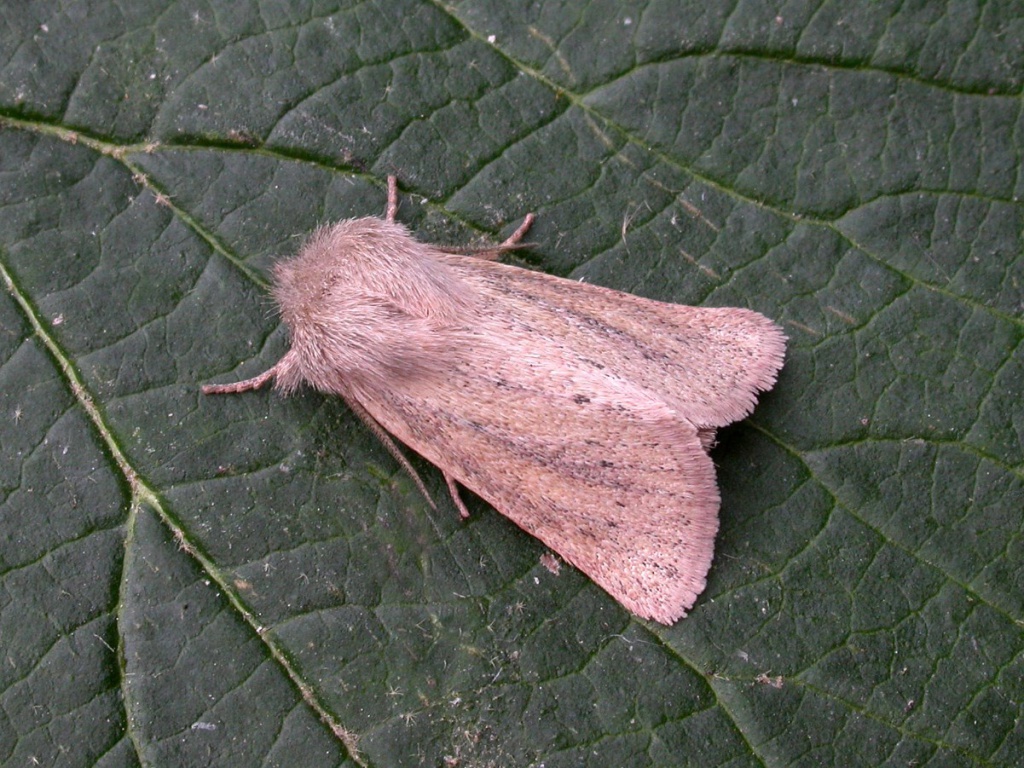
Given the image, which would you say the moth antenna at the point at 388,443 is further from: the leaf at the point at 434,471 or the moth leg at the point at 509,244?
the moth leg at the point at 509,244

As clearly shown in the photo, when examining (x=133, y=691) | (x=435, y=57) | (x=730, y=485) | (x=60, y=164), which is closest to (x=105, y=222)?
(x=60, y=164)

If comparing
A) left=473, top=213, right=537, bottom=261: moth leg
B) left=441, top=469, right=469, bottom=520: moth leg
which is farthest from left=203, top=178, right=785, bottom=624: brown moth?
left=473, top=213, right=537, bottom=261: moth leg

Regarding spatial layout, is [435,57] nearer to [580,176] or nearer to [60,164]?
[580,176]

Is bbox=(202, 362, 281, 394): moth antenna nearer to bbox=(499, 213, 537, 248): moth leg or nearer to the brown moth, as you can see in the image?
the brown moth

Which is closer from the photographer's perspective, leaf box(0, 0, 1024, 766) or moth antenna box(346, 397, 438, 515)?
leaf box(0, 0, 1024, 766)

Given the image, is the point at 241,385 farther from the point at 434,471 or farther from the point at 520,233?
the point at 520,233

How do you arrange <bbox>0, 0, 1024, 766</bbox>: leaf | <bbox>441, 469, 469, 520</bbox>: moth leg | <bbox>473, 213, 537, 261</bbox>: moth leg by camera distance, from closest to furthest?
<bbox>0, 0, 1024, 766</bbox>: leaf, <bbox>441, 469, 469, 520</bbox>: moth leg, <bbox>473, 213, 537, 261</bbox>: moth leg

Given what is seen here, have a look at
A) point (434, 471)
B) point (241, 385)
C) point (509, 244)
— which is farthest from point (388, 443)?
point (509, 244)
